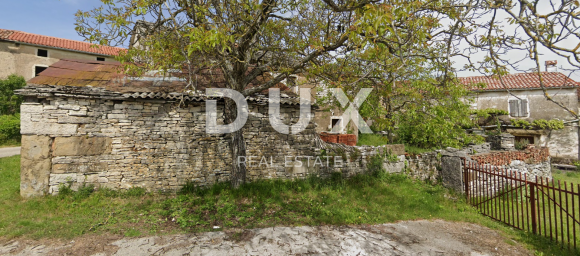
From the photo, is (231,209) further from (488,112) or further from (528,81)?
(528,81)

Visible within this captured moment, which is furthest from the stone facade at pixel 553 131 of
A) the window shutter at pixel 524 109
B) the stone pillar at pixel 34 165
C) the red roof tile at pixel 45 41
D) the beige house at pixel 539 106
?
the red roof tile at pixel 45 41

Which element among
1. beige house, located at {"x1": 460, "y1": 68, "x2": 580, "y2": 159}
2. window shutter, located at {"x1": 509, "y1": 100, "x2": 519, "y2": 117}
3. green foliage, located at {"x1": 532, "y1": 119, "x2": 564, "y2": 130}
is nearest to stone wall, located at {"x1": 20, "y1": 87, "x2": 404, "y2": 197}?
beige house, located at {"x1": 460, "y1": 68, "x2": 580, "y2": 159}

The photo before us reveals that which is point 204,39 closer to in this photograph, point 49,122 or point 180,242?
point 180,242

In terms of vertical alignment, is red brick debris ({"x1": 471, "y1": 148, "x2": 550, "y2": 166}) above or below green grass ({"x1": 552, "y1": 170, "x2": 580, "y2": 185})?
above

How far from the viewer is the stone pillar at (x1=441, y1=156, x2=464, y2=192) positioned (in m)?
7.02

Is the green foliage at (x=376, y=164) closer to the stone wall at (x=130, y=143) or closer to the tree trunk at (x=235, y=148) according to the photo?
the stone wall at (x=130, y=143)

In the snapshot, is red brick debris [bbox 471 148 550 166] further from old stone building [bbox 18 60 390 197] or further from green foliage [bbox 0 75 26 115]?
green foliage [bbox 0 75 26 115]

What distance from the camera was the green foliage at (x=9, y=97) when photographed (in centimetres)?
1518

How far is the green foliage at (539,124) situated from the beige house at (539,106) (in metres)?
0.41

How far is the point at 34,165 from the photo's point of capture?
5680 millimetres

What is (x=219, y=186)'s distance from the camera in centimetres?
658

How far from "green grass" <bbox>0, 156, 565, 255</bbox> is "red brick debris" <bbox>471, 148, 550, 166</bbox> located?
67.7 inches

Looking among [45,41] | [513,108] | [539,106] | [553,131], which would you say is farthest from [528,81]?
[45,41]

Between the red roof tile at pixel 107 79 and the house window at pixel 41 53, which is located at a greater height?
the house window at pixel 41 53
